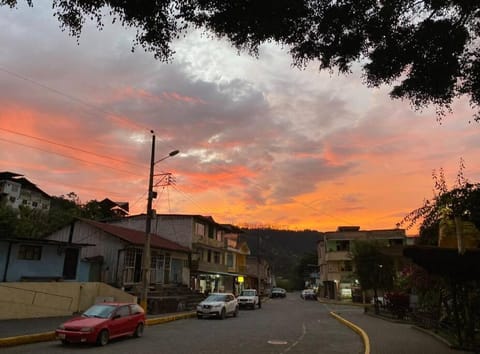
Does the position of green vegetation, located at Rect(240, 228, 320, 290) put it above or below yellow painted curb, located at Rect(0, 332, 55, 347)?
above

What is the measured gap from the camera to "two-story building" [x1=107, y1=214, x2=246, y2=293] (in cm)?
4969

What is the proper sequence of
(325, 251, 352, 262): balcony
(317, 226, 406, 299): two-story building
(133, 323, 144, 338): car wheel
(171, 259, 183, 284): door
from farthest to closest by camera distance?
(325, 251, 352, 262): balcony → (317, 226, 406, 299): two-story building → (171, 259, 183, 284): door → (133, 323, 144, 338): car wheel

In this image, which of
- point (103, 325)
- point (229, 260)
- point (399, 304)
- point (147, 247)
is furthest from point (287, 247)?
point (103, 325)

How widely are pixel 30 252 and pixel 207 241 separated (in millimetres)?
28722

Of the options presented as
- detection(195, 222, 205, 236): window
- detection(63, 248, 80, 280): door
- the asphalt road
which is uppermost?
detection(195, 222, 205, 236): window

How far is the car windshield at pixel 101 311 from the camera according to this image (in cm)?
1695

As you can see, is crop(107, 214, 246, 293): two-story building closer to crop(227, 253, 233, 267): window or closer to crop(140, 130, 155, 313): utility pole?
crop(227, 253, 233, 267): window

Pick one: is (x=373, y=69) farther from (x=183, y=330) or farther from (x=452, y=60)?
(x=183, y=330)

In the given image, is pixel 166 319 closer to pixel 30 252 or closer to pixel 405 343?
pixel 30 252

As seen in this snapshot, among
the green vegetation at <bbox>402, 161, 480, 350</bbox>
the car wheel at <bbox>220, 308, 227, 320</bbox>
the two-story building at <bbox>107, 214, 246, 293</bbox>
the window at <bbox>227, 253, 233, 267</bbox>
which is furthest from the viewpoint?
the window at <bbox>227, 253, 233, 267</bbox>

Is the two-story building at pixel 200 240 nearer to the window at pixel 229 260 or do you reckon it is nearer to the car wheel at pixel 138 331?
the window at pixel 229 260

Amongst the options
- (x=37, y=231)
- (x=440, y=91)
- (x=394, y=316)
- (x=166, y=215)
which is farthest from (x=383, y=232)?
(x=440, y=91)

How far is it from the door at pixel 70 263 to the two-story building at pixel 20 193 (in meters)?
51.0

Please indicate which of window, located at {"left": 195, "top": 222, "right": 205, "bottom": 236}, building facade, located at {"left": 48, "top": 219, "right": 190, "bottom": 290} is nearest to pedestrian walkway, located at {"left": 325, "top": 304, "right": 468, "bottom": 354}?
building facade, located at {"left": 48, "top": 219, "right": 190, "bottom": 290}
